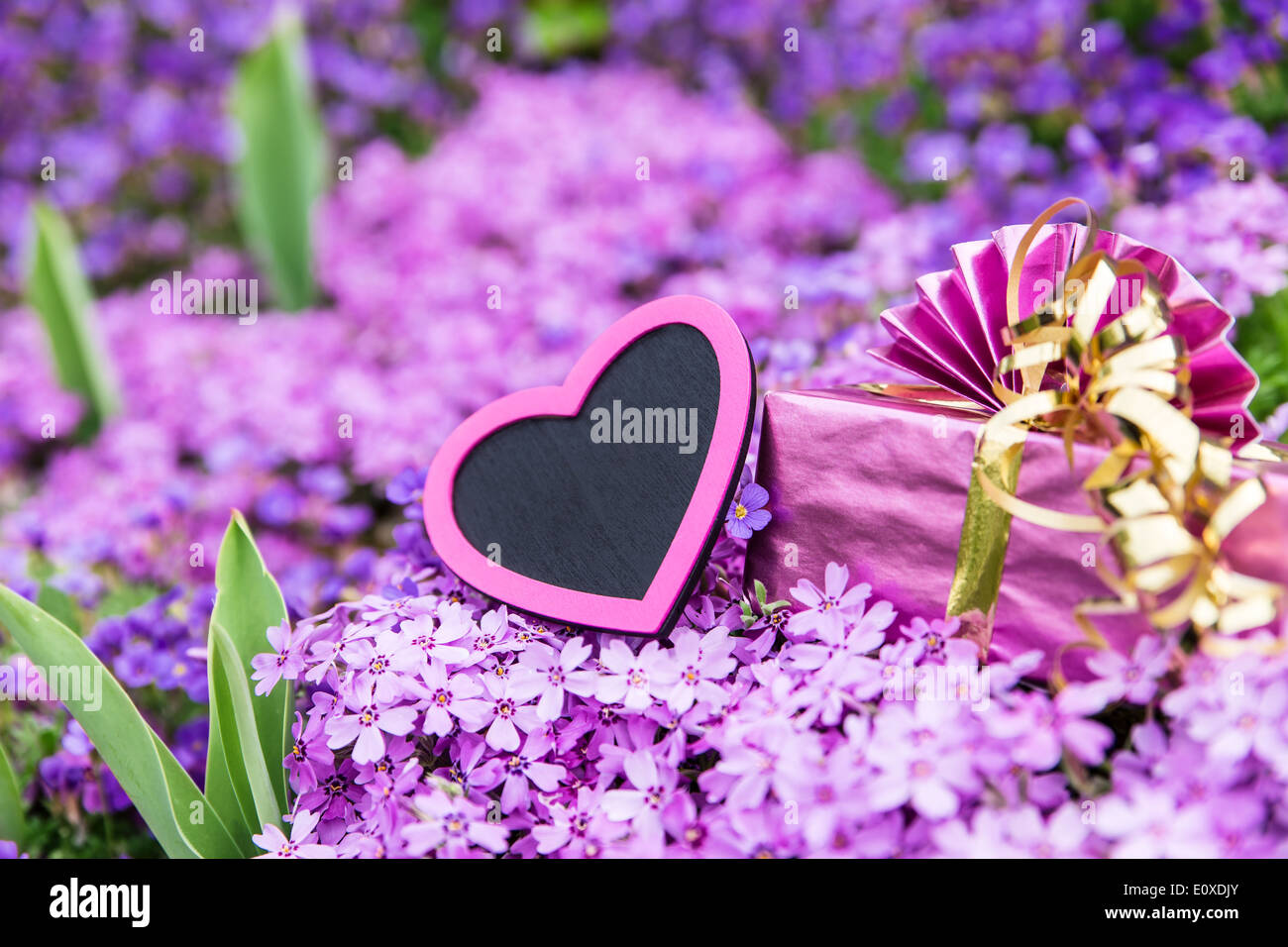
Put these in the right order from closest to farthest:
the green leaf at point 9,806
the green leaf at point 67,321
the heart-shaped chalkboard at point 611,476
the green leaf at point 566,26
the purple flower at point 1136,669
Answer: the purple flower at point 1136,669 < the heart-shaped chalkboard at point 611,476 < the green leaf at point 9,806 < the green leaf at point 67,321 < the green leaf at point 566,26

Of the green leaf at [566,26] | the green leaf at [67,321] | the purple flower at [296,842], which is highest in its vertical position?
the green leaf at [566,26]

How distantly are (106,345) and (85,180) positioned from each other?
92 centimetres

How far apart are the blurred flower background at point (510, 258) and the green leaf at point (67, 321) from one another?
13mm

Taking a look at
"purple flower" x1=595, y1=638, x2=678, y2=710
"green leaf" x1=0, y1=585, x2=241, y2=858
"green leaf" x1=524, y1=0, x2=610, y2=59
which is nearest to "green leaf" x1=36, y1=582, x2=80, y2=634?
"green leaf" x1=0, y1=585, x2=241, y2=858

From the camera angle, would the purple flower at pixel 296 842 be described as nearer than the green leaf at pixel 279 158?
Yes

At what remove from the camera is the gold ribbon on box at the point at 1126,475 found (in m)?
0.87

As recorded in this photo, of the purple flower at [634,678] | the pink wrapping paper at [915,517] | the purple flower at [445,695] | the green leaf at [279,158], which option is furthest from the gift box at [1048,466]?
the green leaf at [279,158]

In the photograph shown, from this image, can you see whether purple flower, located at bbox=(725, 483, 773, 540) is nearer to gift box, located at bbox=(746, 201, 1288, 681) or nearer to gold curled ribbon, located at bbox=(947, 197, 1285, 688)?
gift box, located at bbox=(746, 201, 1288, 681)

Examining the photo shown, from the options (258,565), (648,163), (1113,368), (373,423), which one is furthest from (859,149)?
(258,565)

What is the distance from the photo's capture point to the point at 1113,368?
946 millimetres

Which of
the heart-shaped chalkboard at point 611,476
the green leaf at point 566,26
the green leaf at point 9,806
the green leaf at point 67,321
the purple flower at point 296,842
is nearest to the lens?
the purple flower at point 296,842

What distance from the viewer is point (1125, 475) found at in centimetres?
92

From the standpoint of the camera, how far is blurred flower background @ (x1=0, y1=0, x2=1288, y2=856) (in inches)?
39.7

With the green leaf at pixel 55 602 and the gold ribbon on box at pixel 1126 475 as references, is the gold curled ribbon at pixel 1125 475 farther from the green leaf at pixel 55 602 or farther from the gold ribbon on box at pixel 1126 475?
the green leaf at pixel 55 602
